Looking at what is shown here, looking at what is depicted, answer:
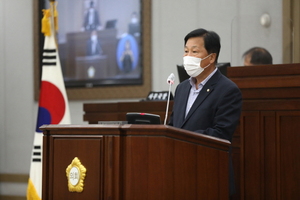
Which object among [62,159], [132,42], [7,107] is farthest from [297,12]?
[7,107]

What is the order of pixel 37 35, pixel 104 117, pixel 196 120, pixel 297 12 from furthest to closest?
1. pixel 37 35
2. pixel 297 12
3. pixel 104 117
4. pixel 196 120

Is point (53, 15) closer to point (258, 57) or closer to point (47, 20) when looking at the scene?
point (47, 20)

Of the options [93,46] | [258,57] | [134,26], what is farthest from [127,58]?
[258,57]

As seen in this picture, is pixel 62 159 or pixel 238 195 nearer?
pixel 62 159

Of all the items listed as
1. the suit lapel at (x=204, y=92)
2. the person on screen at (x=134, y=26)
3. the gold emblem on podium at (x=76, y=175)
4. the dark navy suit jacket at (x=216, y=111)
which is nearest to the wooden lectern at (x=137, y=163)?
the gold emblem on podium at (x=76, y=175)

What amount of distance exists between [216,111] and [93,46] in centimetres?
373

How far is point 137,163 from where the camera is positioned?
6.80ft

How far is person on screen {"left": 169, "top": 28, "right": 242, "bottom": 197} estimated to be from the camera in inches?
103

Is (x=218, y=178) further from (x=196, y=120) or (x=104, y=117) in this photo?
(x=104, y=117)

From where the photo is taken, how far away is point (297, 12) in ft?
16.2

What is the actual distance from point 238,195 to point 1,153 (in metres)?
4.41

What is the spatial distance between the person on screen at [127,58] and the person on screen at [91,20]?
19.7 inches

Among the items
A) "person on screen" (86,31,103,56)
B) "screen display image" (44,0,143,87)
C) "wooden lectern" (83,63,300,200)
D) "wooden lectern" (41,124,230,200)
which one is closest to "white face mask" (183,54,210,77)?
"wooden lectern" (83,63,300,200)

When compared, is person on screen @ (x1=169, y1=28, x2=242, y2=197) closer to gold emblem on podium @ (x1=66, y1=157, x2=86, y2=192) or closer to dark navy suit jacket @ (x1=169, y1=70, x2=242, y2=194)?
dark navy suit jacket @ (x1=169, y1=70, x2=242, y2=194)
